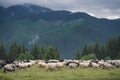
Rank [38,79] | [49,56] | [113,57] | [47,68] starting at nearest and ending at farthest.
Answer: [38,79] → [47,68] → [49,56] → [113,57]

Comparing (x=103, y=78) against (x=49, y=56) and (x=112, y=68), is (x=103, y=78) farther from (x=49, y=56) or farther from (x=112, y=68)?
(x=49, y=56)

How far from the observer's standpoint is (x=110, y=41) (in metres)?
148

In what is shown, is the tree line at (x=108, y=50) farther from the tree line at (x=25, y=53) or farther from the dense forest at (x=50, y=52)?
the tree line at (x=25, y=53)

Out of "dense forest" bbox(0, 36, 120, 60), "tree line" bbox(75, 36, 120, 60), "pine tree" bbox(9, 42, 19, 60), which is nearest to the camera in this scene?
"dense forest" bbox(0, 36, 120, 60)

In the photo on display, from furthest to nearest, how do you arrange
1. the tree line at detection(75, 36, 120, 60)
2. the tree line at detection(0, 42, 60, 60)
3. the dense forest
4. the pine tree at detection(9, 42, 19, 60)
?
the tree line at detection(75, 36, 120, 60)
the pine tree at detection(9, 42, 19, 60)
the dense forest
the tree line at detection(0, 42, 60, 60)

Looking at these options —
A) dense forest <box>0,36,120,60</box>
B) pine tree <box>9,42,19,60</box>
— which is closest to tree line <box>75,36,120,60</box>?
dense forest <box>0,36,120,60</box>

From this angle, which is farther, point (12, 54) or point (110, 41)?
point (110, 41)

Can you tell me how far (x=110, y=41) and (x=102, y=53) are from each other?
687cm

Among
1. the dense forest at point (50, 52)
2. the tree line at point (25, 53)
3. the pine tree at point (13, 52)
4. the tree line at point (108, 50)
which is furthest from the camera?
the tree line at point (108, 50)

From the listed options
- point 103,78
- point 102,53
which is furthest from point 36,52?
point 103,78

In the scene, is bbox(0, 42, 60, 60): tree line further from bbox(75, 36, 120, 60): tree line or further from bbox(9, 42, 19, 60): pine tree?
bbox(75, 36, 120, 60): tree line

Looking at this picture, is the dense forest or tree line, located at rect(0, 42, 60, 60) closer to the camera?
tree line, located at rect(0, 42, 60, 60)

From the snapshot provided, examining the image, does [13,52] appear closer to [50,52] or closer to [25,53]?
[25,53]

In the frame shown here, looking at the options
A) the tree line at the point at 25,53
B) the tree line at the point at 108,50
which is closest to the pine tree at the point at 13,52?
the tree line at the point at 25,53
